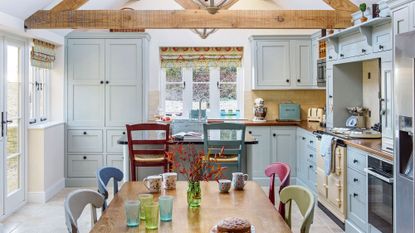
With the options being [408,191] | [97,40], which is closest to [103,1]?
[97,40]

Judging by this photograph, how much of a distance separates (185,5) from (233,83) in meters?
2.04

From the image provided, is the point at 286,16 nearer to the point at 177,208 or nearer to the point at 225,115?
the point at 225,115

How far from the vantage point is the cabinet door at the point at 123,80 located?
632 centimetres

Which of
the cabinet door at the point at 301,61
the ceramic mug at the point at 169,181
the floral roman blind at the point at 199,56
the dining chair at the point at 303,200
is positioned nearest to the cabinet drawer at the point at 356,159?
the dining chair at the point at 303,200

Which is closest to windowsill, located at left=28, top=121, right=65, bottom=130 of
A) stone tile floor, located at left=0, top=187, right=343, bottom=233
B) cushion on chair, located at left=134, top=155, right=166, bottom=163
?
stone tile floor, located at left=0, top=187, right=343, bottom=233

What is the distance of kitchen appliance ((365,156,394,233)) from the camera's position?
323cm

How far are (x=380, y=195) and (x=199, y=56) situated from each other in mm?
4372

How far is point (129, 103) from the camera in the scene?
6.34 m

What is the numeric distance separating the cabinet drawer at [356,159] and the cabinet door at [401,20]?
3.95 ft

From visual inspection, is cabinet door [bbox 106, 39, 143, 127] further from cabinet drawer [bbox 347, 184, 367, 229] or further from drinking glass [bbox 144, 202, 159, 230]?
drinking glass [bbox 144, 202, 159, 230]

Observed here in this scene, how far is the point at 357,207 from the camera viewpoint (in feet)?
13.0

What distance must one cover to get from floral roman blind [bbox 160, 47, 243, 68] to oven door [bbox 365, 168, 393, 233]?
3.92m

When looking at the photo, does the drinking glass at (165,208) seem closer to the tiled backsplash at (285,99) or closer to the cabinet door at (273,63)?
the cabinet door at (273,63)

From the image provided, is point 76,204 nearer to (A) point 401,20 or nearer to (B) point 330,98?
(A) point 401,20
